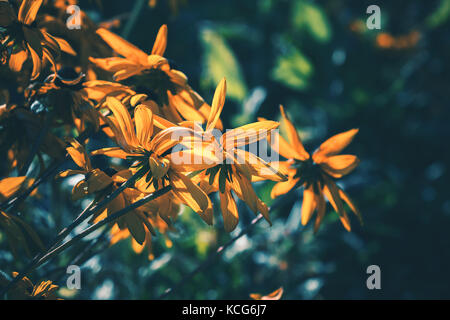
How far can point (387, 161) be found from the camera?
160 cm

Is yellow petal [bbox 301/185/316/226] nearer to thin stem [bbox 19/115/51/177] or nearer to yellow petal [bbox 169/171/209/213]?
yellow petal [bbox 169/171/209/213]

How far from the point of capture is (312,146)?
125 centimetres

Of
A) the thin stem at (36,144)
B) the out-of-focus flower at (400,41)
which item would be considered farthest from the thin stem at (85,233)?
the out-of-focus flower at (400,41)

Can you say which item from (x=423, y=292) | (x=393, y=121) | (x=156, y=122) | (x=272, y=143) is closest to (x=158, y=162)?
(x=156, y=122)

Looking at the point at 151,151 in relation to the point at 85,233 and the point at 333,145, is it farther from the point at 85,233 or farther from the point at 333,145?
the point at 333,145


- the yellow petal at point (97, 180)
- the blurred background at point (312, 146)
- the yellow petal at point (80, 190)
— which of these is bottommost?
the blurred background at point (312, 146)

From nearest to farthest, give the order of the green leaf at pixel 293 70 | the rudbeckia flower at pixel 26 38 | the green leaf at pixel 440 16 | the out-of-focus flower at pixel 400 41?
the rudbeckia flower at pixel 26 38, the green leaf at pixel 293 70, the green leaf at pixel 440 16, the out-of-focus flower at pixel 400 41

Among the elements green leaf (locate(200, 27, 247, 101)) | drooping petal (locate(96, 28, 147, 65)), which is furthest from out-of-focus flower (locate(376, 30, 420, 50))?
drooping petal (locate(96, 28, 147, 65))

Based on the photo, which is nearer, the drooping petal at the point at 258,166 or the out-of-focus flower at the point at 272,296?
the drooping petal at the point at 258,166

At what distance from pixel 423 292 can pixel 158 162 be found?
1148 millimetres

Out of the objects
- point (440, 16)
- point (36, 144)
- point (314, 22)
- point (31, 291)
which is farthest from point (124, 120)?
point (440, 16)

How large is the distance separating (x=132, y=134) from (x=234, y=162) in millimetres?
120

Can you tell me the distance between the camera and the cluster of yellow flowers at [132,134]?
430mm

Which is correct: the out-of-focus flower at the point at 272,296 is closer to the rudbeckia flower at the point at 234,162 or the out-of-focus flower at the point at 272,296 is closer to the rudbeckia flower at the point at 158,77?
the rudbeckia flower at the point at 234,162
